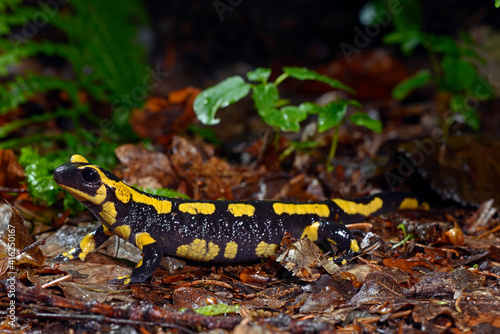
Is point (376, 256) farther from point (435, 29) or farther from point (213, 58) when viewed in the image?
point (213, 58)

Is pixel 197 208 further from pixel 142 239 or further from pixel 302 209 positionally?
pixel 302 209

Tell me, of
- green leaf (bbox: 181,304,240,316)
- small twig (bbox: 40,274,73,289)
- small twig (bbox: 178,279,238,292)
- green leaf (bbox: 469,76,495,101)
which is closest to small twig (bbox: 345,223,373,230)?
small twig (bbox: 178,279,238,292)

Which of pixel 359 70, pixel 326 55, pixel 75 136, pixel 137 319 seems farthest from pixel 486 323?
pixel 326 55

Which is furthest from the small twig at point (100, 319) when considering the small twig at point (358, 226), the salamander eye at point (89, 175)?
the small twig at point (358, 226)

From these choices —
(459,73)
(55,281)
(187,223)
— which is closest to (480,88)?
(459,73)

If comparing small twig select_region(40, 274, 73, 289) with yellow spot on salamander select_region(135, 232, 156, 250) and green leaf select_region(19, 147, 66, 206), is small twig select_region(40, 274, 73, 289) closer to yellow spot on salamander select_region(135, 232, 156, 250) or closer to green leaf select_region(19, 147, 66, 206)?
yellow spot on salamander select_region(135, 232, 156, 250)
